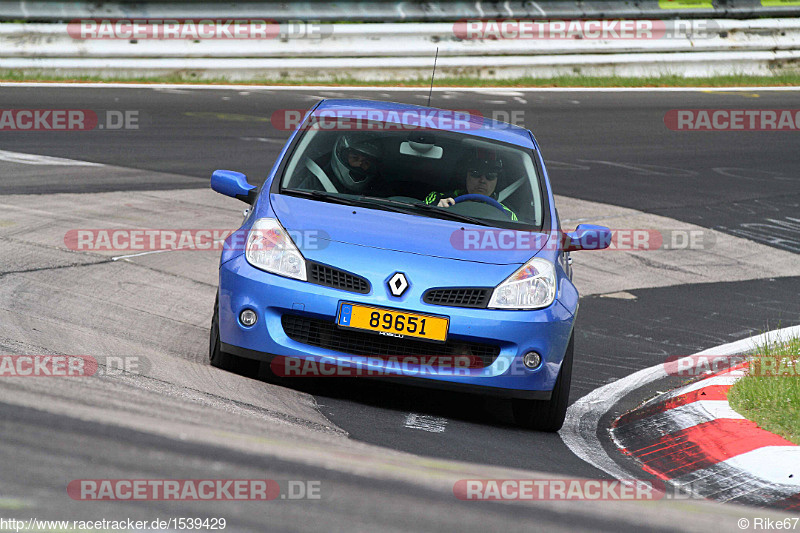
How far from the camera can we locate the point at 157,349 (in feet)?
20.1

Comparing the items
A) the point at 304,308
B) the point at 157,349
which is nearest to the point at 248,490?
the point at 304,308

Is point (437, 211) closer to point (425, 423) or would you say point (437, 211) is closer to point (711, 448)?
point (425, 423)

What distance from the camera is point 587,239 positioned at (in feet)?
20.9

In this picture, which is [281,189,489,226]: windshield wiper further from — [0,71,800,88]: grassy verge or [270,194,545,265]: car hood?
[0,71,800,88]: grassy verge

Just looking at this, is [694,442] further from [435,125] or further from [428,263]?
[435,125]

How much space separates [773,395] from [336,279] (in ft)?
7.47

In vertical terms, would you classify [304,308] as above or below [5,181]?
above

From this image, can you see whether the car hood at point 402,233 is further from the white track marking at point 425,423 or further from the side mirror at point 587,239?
the white track marking at point 425,423

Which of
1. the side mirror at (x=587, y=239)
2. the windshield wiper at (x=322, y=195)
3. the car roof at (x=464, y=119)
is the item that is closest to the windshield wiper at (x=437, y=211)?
the windshield wiper at (x=322, y=195)

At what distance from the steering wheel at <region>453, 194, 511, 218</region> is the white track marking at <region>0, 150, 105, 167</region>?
6.51 meters

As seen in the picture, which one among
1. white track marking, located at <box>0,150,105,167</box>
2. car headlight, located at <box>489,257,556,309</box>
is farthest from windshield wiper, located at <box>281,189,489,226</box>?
white track marking, located at <box>0,150,105,167</box>

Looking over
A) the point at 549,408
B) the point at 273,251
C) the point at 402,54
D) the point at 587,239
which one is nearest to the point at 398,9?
the point at 402,54

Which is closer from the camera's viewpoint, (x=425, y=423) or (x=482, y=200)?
(x=425, y=423)

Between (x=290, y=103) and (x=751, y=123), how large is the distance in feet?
25.3
